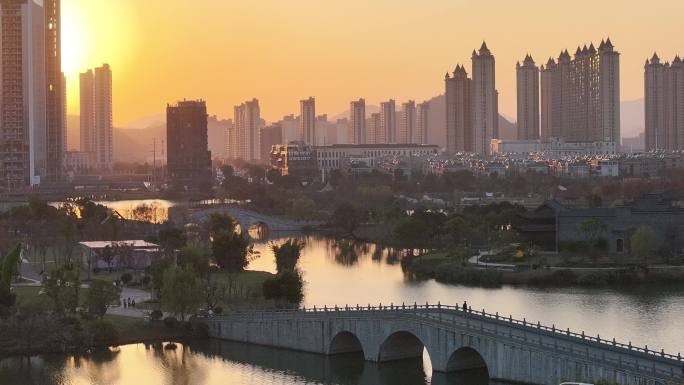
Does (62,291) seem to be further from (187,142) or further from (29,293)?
(187,142)

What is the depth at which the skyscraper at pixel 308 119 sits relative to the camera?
501 ft

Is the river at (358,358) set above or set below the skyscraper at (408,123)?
below

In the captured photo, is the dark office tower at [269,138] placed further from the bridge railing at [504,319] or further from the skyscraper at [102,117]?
the bridge railing at [504,319]

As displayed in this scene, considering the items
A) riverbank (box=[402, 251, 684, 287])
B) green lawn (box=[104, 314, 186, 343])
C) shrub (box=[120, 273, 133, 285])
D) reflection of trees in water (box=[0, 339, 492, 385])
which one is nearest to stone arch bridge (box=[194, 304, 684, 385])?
reflection of trees in water (box=[0, 339, 492, 385])

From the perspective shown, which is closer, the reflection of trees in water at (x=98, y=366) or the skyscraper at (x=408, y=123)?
the reflection of trees in water at (x=98, y=366)

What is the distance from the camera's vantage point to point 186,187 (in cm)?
8688

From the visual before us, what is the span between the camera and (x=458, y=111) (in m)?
114

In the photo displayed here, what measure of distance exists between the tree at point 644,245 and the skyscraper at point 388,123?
119m

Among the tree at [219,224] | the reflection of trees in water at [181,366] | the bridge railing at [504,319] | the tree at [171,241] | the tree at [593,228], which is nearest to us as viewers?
the bridge railing at [504,319]

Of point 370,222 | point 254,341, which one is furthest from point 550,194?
point 254,341

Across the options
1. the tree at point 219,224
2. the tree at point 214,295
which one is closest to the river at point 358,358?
the tree at point 214,295

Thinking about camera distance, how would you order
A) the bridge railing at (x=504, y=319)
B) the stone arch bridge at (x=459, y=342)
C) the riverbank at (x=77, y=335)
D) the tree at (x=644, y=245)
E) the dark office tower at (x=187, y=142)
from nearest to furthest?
the stone arch bridge at (x=459, y=342), the bridge railing at (x=504, y=319), the riverbank at (x=77, y=335), the tree at (x=644, y=245), the dark office tower at (x=187, y=142)

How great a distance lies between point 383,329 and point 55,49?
65.2 metres

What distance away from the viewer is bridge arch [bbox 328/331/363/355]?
22.6 meters
